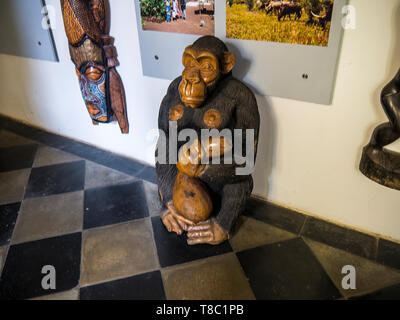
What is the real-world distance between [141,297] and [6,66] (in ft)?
6.37

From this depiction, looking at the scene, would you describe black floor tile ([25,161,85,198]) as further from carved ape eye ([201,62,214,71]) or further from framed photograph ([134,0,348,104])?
carved ape eye ([201,62,214,71])

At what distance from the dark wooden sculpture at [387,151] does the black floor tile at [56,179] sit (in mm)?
1370

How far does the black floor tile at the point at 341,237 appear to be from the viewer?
1355 mm

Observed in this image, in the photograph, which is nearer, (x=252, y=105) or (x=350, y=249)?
(x=252, y=105)

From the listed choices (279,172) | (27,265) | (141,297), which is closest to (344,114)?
(279,172)

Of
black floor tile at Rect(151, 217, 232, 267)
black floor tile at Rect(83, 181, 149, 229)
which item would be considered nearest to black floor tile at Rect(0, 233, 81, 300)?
black floor tile at Rect(83, 181, 149, 229)

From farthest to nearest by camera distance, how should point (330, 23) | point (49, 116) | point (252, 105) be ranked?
1. point (49, 116)
2. point (252, 105)
3. point (330, 23)

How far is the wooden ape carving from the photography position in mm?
1166

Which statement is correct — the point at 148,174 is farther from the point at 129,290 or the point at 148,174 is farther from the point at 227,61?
the point at 227,61

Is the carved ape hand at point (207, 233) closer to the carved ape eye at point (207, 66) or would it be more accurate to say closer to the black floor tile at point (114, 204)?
the black floor tile at point (114, 204)

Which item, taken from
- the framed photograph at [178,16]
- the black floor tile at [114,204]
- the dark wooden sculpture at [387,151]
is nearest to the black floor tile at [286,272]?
the dark wooden sculpture at [387,151]

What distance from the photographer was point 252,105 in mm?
1245

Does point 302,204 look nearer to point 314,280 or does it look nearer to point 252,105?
point 314,280

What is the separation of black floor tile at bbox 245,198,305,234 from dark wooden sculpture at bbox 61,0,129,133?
0.86 m
